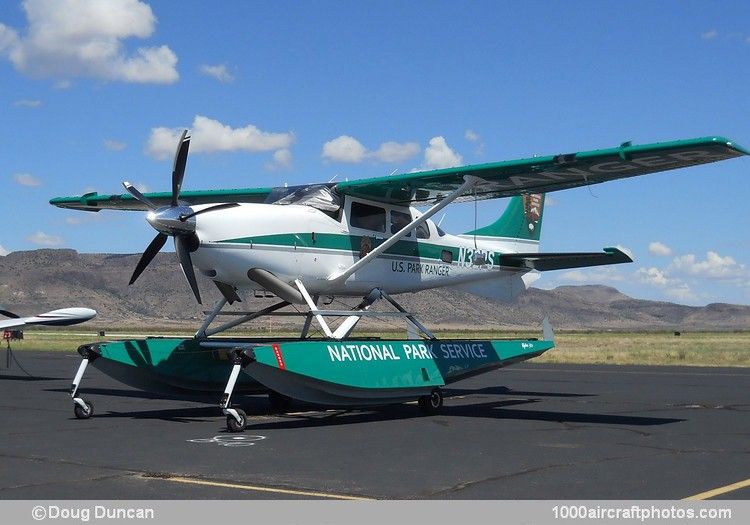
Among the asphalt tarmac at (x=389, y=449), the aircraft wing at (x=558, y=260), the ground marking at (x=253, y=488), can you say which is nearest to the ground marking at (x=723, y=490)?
the asphalt tarmac at (x=389, y=449)

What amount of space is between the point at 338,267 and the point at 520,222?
22.6 ft

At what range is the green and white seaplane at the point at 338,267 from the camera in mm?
14047

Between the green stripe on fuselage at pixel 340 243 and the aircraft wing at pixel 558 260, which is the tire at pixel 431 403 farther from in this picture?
the aircraft wing at pixel 558 260

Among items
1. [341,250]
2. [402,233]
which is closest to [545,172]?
[402,233]

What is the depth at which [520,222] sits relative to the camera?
21.8 metres

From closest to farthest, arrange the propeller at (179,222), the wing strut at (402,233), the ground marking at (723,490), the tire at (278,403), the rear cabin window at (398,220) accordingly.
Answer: the ground marking at (723,490) < the propeller at (179,222) < the tire at (278,403) < the wing strut at (402,233) < the rear cabin window at (398,220)

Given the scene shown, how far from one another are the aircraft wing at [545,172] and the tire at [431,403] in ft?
12.4

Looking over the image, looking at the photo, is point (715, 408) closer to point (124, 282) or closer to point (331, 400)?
point (331, 400)

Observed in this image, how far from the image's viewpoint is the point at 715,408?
16.1m

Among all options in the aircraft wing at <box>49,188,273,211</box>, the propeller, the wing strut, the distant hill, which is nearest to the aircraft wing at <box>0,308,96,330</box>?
the aircraft wing at <box>49,188,273,211</box>

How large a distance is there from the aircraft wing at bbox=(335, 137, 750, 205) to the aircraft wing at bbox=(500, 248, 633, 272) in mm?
2711

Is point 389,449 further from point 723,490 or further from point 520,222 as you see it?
point 520,222
